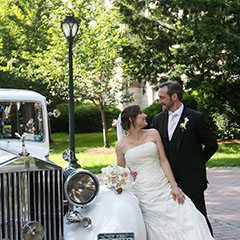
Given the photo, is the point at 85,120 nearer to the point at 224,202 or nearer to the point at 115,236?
the point at 224,202

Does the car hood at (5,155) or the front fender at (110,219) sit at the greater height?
the car hood at (5,155)

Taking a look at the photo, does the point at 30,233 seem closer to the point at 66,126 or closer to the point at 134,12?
the point at 134,12

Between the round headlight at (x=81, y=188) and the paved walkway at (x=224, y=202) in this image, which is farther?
the paved walkway at (x=224, y=202)

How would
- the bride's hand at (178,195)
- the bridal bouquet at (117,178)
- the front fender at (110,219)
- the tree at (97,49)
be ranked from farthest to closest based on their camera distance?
1. the tree at (97,49)
2. the bride's hand at (178,195)
3. the bridal bouquet at (117,178)
4. the front fender at (110,219)

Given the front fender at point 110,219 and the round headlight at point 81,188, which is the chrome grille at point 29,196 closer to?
the round headlight at point 81,188

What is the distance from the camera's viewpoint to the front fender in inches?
166

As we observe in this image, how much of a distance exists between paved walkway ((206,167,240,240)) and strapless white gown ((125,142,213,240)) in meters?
1.88

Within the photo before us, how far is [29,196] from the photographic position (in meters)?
4.13

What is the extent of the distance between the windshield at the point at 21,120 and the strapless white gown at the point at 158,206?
187 centimetres

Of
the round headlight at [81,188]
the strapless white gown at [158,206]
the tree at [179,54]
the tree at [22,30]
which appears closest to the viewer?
the round headlight at [81,188]

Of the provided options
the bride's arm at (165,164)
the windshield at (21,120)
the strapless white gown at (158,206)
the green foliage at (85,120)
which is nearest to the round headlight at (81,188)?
the strapless white gown at (158,206)

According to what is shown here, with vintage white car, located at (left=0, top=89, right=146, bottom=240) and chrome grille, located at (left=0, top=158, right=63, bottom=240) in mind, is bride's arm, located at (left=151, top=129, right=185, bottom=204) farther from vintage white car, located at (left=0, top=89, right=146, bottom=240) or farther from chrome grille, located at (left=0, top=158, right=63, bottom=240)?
chrome grille, located at (left=0, top=158, right=63, bottom=240)

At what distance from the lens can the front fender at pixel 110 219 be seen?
4219 millimetres

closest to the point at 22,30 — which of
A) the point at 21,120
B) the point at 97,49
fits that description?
the point at 97,49
